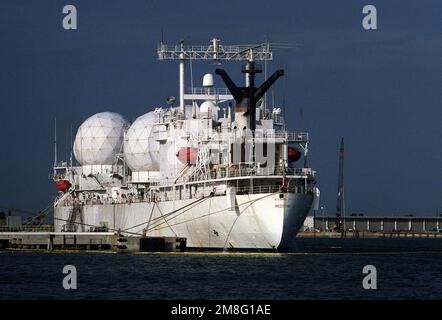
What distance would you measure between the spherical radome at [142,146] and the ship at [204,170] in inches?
4.1

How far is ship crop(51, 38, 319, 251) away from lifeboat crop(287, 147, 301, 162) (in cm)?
11

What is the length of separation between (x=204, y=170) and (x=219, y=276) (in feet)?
87.2

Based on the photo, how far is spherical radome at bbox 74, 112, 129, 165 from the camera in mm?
129625

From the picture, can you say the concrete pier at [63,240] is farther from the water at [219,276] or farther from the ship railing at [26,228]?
the ship railing at [26,228]

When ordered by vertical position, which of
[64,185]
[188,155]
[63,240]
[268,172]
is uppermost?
[188,155]

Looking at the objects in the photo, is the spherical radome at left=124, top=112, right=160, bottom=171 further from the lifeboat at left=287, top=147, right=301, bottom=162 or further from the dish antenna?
the lifeboat at left=287, top=147, right=301, bottom=162

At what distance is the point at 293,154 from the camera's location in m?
98.5

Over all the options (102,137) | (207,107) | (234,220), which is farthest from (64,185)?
(234,220)

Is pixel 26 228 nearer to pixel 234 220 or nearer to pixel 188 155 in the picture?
pixel 188 155

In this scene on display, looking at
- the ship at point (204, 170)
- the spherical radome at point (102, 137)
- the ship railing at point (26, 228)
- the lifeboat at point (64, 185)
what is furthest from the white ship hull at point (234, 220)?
the lifeboat at point (64, 185)

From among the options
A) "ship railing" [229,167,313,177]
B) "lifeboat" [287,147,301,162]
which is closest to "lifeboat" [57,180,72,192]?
"lifeboat" [287,147,301,162]

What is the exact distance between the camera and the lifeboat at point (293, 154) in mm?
98375

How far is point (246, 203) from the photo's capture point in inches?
3615

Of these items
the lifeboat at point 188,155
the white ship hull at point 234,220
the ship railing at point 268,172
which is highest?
the lifeboat at point 188,155
